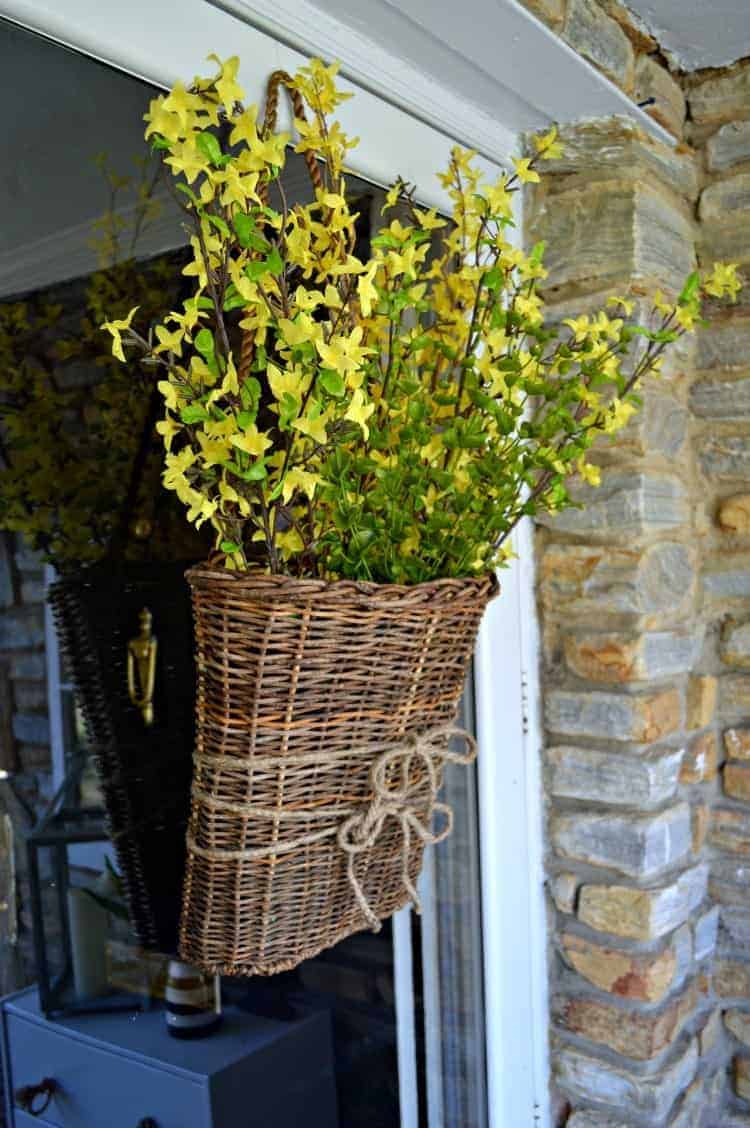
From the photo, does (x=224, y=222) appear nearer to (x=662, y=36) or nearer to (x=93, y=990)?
(x=93, y=990)

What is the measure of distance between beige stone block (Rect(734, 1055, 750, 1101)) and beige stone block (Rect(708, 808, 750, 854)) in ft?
1.31

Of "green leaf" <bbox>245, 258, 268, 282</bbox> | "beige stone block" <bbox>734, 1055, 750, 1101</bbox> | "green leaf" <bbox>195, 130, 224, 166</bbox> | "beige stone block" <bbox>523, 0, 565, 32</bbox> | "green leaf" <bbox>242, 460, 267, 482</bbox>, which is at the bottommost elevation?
"beige stone block" <bbox>734, 1055, 750, 1101</bbox>

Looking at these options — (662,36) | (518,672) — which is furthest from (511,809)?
(662,36)

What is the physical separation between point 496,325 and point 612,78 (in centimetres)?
79

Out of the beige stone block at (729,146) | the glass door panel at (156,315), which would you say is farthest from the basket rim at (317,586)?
the beige stone block at (729,146)

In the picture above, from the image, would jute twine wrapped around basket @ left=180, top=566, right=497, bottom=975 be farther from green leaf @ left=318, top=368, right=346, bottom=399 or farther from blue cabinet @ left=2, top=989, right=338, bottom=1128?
blue cabinet @ left=2, top=989, right=338, bottom=1128

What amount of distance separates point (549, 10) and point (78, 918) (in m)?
1.39

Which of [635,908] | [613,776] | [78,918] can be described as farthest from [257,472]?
[635,908]

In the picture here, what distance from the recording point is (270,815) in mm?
878

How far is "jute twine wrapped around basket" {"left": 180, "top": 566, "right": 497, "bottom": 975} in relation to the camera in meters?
0.84

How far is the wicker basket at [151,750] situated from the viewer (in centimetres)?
119

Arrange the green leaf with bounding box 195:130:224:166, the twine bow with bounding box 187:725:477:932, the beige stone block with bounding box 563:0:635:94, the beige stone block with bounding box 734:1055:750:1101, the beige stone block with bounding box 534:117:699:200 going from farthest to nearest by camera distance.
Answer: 1. the beige stone block with bounding box 734:1055:750:1101
2. the beige stone block with bounding box 534:117:699:200
3. the beige stone block with bounding box 563:0:635:94
4. the twine bow with bounding box 187:725:477:932
5. the green leaf with bounding box 195:130:224:166

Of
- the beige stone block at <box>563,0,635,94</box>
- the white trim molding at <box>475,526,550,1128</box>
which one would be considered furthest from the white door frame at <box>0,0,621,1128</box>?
the beige stone block at <box>563,0,635,94</box>

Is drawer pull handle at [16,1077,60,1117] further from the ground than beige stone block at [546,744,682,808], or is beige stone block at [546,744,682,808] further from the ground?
beige stone block at [546,744,682,808]
